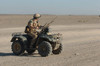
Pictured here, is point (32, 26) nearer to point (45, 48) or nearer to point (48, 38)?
point (48, 38)

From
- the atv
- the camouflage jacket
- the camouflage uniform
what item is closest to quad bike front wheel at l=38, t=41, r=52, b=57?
the atv

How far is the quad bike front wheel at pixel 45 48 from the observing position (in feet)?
41.5

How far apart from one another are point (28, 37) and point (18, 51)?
0.79 m

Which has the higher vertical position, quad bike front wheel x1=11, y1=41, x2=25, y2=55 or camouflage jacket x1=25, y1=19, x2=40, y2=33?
camouflage jacket x1=25, y1=19, x2=40, y2=33

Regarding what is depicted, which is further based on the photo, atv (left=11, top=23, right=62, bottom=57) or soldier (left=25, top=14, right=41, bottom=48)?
soldier (left=25, top=14, right=41, bottom=48)

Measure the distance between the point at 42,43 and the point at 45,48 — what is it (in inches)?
10.2

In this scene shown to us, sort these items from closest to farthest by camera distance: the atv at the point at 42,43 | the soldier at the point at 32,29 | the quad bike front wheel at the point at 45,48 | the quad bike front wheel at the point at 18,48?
1. the quad bike front wheel at the point at 45,48
2. the atv at the point at 42,43
3. the soldier at the point at 32,29
4. the quad bike front wheel at the point at 18,48

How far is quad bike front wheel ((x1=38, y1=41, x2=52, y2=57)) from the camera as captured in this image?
498 inches

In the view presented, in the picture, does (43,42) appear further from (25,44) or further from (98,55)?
(98,55)

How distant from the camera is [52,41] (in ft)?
41.9

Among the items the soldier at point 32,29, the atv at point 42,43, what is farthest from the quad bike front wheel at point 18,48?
the soldier at point 32,29

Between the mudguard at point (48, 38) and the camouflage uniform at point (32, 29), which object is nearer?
the mudguard at point (48, 38)

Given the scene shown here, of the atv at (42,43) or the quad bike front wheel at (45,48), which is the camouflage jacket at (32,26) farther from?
the quad bike front wheel at (45,48)

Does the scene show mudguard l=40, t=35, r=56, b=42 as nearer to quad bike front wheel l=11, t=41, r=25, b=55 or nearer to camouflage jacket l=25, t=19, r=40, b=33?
camouflage jacket l=25, t=19, r=40, b=33
